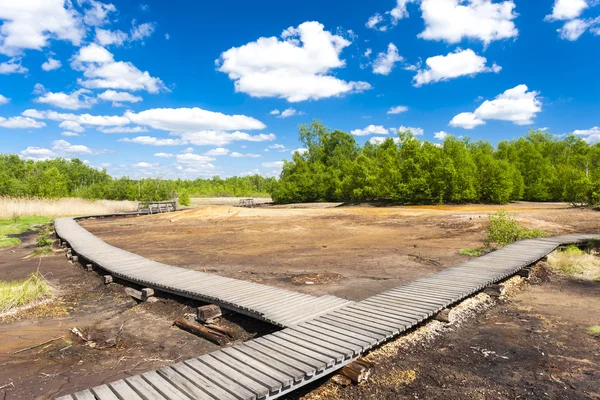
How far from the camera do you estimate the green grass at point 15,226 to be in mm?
19045

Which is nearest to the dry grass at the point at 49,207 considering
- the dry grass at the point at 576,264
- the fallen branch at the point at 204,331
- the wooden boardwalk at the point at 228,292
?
the wooden boardwalk at the point at 228,292

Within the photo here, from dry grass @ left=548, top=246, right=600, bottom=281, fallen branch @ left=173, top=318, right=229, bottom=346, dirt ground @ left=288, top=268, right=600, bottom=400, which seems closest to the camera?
dirt ground @ left=288, top=268, right=600, bottom=400

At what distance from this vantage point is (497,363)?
5.30 m

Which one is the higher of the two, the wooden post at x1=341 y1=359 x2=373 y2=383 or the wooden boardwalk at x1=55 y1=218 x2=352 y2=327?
the wooden boardwalk at x1=55 y1=218 x2=352 y2=327

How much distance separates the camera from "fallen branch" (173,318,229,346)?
6426 millimetres

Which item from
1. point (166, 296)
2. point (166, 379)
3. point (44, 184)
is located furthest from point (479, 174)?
point (44, 184)

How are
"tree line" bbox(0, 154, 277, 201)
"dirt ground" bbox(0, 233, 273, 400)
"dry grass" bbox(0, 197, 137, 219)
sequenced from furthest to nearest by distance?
"tree line" bbox(0, 154, 277, 201) → "dry grass" bbox(0, 197, 137, 219) → "dirt ground" bbox(0, 233, 273, 400)

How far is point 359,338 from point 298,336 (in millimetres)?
873

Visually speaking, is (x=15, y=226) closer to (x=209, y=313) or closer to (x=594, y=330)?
(x=209, y=313)

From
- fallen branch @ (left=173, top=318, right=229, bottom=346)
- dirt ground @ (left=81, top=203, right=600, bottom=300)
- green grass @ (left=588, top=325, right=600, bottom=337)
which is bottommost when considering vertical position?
fallen branch @ (left=173, top=318, right=229, bottom=346)

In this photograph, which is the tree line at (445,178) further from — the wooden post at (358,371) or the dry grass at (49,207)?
the wooden post at (358,371)

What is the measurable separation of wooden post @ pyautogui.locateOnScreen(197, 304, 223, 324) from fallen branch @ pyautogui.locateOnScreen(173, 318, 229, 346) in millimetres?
146

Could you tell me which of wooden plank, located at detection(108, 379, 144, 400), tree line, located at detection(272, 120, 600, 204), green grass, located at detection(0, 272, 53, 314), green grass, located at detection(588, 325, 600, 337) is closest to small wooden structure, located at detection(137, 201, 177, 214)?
tree line, located at detection(272, 120, 600, 204)

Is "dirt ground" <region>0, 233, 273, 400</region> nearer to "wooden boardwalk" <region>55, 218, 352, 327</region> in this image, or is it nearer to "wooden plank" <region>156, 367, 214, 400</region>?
"wooden boardwalk" <region>55, 218, 352, 327</region>
